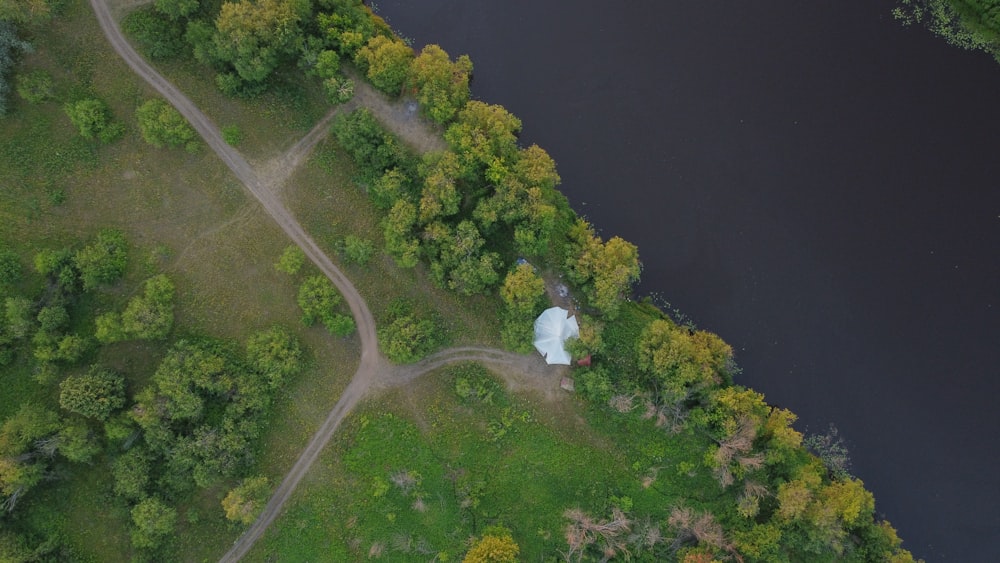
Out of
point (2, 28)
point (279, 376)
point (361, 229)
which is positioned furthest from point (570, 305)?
point (2, 28)

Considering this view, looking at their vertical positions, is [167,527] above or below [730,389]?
below

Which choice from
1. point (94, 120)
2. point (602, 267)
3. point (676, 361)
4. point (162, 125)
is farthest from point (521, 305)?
point (94, 120)

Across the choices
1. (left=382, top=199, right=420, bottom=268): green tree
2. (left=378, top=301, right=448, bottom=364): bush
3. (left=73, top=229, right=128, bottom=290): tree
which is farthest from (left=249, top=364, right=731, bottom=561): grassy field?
(left=73, top=229, right=128, bottom=290): tree

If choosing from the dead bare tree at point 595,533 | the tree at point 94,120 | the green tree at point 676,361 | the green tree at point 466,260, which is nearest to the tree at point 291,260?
the green tree at point 466,260

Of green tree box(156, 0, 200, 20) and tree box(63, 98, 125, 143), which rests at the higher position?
green tree box(156, 0, 200, 20)

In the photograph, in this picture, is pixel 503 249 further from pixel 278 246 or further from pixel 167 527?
pixel 167 527

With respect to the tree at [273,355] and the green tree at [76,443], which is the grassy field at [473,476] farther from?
the green tree at [76,443]

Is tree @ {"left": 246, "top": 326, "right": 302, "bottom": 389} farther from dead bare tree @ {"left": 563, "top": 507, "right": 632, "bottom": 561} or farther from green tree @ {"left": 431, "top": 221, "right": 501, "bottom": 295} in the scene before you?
dead bare tree @ {"left": 563, "top": 507, "right": 632, "bottom": 561}
